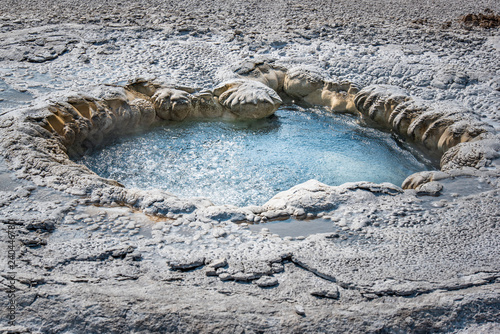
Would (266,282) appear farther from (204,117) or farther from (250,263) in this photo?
(204,117)

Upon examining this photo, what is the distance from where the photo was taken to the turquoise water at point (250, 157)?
2250mm

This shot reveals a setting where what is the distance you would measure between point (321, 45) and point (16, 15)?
108 inches

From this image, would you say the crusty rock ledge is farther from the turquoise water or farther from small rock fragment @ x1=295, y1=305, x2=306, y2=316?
small rock fragment @ x1=295, y1=305, x2=306, y2=316

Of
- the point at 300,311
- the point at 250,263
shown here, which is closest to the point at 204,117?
the point at 250,263

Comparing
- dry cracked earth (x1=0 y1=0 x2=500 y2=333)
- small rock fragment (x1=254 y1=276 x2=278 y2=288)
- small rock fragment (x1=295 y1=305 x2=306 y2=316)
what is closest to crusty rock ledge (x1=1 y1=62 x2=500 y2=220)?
dry cracked earth (x1=0 y1=0 x2=500 y2=333)

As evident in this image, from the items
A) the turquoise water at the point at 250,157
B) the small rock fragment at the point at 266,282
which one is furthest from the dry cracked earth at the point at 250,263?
the turquoise water at the point at 250,157

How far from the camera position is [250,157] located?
8.38ft

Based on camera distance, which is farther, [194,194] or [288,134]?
[288,134]

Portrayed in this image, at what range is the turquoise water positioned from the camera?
2250mm

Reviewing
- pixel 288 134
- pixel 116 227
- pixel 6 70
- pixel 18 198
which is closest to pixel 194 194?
pixel 116 227

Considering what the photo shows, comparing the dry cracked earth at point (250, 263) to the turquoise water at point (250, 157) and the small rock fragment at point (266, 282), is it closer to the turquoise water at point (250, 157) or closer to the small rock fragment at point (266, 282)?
the small rock fragment at point (266, 282)

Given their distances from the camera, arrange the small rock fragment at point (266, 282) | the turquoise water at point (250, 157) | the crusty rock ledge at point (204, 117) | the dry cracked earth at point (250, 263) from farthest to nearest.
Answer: the turquoise water at point (250, 157), the crusty rock ledge at point (204, 117), the small rock fragment at point (266, 282), the dry cracked earth at point (250, 263)

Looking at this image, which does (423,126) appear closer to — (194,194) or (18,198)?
(194,194)

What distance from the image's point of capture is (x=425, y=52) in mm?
3408
